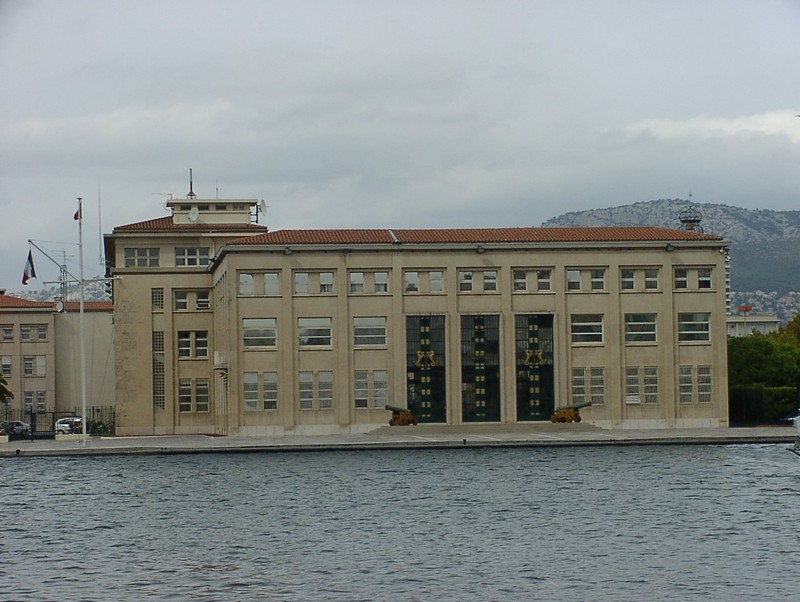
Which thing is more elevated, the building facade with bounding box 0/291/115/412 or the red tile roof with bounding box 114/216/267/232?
the red tile roof with bounding box 114/216/267/232

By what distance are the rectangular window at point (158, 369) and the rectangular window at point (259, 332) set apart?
12.2 metres

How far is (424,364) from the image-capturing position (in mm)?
90312

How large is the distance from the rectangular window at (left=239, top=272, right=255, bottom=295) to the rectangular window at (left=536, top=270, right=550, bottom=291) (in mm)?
18663

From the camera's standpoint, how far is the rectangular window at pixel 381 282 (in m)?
90.4

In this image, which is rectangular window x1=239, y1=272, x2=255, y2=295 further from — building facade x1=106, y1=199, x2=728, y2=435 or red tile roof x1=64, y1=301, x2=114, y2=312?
red tile roof x1=64, y1=301, x2=114, y2=312

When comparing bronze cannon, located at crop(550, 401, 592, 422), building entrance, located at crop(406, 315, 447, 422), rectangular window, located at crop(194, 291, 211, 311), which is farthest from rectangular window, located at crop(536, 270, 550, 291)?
rectangular window, located at crop(194, 291, 211, 311)

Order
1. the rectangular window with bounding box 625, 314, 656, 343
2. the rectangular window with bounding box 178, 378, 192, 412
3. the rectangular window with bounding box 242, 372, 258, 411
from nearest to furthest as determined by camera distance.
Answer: the rectangular window with bounding box 242, 372, 258, 411 < the rectangular window with bounding box 625, 314, 656, 343 < the rectangular window with bounding box 178, 378, 192, 412

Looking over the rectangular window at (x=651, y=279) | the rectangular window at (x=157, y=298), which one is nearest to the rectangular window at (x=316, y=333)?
the rectangular window at (x=157, y=298)

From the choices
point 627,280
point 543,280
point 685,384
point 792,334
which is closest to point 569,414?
point 685,384

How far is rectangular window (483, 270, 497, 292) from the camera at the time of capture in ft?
298

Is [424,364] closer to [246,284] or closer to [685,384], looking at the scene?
[246,284]

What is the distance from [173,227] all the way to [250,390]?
60.7 feet

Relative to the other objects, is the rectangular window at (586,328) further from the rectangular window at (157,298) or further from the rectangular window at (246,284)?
the rectangular window at (157,298)

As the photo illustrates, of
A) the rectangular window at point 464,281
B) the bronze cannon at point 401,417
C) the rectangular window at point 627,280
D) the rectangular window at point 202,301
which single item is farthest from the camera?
the rectangular window at point 202,301
